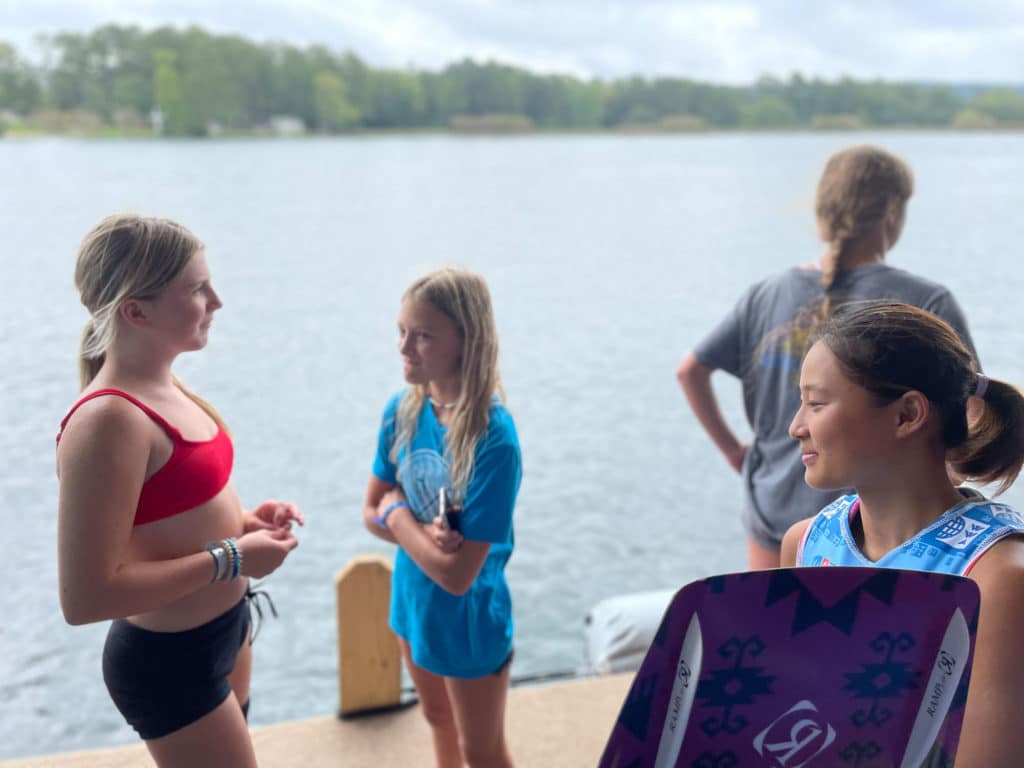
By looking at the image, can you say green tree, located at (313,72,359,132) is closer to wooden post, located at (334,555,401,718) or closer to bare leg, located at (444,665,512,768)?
wooden post, located at (334,555,401,718)

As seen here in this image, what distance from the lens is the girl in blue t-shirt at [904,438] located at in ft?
3.90

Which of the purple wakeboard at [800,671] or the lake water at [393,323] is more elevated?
the purple wakeboard at [800,671]

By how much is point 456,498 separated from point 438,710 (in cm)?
60

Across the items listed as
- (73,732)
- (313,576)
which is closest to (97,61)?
(313,576)

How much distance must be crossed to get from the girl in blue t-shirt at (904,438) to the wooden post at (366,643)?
1.74m

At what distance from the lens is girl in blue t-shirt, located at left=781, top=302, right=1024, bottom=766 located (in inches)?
46.8

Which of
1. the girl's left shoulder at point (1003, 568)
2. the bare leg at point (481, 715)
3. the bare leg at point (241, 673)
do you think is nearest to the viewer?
the girl's left shoulder at point (1003, 568)

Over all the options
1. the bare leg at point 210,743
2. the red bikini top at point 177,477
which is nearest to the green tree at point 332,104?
the red bikini top at point 177,477

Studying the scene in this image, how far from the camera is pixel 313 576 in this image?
6.58 metres

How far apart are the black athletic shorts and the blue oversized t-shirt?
1.56ft

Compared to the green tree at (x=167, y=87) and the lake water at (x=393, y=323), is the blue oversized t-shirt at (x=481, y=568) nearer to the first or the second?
the lake water at (x=393, y=323)

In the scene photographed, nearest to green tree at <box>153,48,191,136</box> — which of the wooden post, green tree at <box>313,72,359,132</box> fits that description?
green tree at <box>313,72,359,132</box>

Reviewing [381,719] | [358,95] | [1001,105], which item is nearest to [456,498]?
[381,719]

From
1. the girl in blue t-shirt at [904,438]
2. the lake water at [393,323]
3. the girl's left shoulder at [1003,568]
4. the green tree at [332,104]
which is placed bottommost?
the lake water at [393,323]
